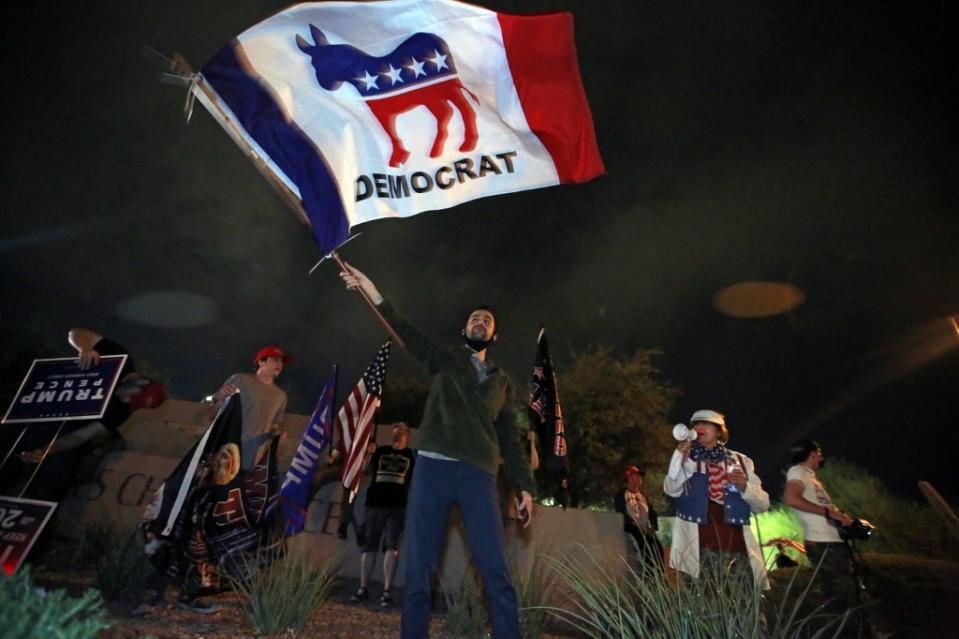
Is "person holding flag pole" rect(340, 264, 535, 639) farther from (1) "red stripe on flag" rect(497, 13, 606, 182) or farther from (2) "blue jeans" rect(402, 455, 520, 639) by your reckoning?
(1) "red stripe on flag" rect(497, 13, 606, 182)

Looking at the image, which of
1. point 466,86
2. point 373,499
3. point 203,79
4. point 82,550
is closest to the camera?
point 203,79

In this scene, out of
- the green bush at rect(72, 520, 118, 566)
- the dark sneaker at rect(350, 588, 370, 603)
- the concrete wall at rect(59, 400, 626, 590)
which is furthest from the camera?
the concrete wall at rect(59, 400, 626, 590)

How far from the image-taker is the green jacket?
3.34m

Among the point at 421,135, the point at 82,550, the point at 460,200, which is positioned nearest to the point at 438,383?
the point at 460,200

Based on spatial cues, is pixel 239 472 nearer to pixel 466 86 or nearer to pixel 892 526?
pixel 466 86

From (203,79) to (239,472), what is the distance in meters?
3.03

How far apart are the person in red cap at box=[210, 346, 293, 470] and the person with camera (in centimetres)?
454

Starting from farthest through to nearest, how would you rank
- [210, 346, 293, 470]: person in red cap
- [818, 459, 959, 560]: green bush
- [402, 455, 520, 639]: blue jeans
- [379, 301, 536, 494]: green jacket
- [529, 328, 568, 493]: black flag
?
[818, 459, 959, 560]: green bush → [529, 328, 568, 493]: black flag → [210, 346, 293, 470]: person in red cap → [379, 301, 536, 494]: green jacket → [402, 455, 520, 639]: blue jeans

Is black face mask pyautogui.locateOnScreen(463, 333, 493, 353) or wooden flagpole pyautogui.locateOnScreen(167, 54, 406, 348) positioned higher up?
wooden flagpole pyautogui.locateOnScreen(167, 54, 406, 348)

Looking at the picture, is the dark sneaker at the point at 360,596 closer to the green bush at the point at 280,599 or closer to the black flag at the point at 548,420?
the green bush at the point at 280,599

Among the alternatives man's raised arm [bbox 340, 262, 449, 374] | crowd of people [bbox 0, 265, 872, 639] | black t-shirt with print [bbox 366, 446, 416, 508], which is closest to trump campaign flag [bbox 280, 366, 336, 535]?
black t-shirt with print [bbox 366, 446, 416, 508]

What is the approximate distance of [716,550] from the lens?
4367 millimetres

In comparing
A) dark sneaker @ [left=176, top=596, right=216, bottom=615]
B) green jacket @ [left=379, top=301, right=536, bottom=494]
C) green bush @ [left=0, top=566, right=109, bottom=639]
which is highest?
green jacket @ [left=379, top=301, right=536, bottom=494]

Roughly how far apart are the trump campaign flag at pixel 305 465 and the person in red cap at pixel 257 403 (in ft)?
4.05
